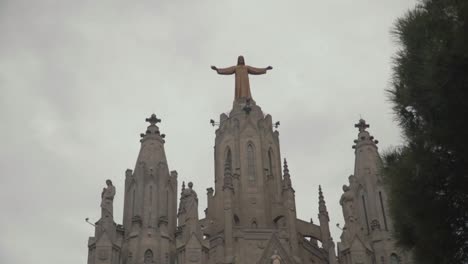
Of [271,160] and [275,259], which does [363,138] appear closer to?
[271,160]

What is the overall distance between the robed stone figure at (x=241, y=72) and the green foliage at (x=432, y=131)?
122 ft

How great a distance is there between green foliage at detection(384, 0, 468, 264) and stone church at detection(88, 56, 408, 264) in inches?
916

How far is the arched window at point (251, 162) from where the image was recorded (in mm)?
43500

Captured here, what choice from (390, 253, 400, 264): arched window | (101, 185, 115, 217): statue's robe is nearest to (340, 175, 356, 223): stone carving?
(390, 253, 400, 264): arched window

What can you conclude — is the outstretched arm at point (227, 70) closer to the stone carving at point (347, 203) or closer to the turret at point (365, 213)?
the turret at point (365, 213)

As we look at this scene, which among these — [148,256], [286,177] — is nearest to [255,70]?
[286,177]

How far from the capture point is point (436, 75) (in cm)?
1119

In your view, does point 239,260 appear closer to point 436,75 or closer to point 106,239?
point 106,239

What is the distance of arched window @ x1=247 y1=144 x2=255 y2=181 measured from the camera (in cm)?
4350

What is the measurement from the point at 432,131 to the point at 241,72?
1577 inches

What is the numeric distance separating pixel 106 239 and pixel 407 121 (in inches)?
983

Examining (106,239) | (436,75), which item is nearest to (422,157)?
(436,75)

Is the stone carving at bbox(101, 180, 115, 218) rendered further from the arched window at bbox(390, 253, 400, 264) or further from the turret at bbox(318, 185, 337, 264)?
the arched window at bbox(390, 253, 400, 264)

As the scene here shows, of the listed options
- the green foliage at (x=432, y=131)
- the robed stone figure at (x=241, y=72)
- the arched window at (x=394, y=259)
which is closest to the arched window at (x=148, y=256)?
the arched window at (x=394, y=259)
